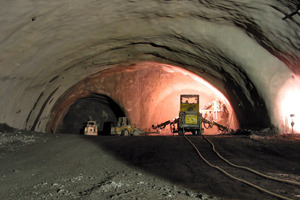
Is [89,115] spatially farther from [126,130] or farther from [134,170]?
[134,170]

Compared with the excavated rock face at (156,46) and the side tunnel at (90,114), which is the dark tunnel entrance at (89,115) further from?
the excavated rock face at (156,46)

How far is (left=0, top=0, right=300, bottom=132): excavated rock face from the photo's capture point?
21.9 ft

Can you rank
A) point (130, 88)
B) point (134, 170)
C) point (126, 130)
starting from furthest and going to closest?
point (130, 88)
point (126, 130)
point (134, 170)

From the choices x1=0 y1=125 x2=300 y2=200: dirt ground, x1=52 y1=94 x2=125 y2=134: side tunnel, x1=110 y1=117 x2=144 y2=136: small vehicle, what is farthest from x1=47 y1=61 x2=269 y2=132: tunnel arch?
x1=0 y1=125 x2=300 y2=200: dirt ground

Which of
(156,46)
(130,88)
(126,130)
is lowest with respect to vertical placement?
(126,130)

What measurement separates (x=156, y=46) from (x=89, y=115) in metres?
9.73

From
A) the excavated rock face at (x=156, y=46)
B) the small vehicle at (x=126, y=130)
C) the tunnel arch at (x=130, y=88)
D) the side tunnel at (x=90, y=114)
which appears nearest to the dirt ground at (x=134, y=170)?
the excavated rock face at (x=156, y=46)

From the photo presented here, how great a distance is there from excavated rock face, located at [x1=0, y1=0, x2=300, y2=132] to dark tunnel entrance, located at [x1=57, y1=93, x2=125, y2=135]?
5.68 meters

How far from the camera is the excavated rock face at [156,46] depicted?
6.66 metres

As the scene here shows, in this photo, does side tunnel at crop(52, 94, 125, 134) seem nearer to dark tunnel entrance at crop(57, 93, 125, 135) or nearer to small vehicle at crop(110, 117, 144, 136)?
dark tunnel entrance at crop(57, 93, 125, 135)

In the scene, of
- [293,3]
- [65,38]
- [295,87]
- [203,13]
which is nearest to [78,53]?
[65,38]

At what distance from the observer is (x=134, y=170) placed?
182 inches

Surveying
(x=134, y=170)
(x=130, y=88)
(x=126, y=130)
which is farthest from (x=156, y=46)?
(x=134, y=170)

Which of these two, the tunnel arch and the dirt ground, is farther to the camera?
the tunnel arch
